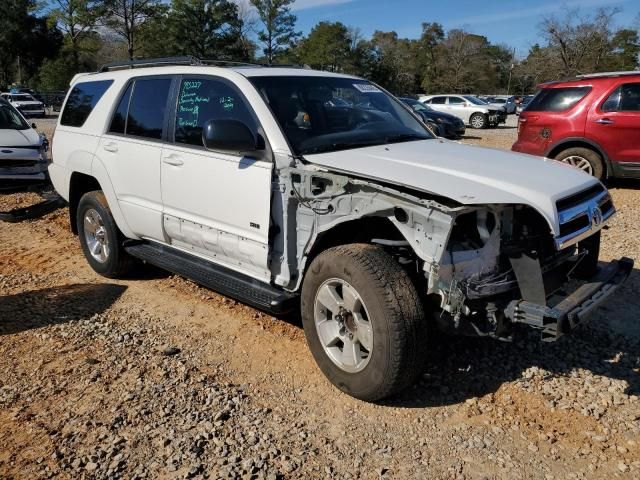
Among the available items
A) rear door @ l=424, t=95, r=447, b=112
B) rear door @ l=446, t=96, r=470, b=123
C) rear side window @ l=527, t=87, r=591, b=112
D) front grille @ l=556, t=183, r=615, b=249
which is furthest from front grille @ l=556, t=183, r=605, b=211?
rear door @ l=424, t=95, r=447, b=112

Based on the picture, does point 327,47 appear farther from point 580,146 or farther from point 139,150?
point 139,150

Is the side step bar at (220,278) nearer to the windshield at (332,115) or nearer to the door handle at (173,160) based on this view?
the door handle at (173,160)

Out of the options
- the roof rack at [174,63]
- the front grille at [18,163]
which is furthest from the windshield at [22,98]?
the roof rack at [174,63]

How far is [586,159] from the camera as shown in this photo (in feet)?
29.6

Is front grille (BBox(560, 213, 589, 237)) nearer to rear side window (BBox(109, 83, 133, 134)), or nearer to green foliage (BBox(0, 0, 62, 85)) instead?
rear side window (BBox(109, 83, 133, 134))

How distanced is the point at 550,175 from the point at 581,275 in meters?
0.70

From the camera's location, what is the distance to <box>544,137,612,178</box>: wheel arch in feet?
29.0

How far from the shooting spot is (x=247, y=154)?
148 inches

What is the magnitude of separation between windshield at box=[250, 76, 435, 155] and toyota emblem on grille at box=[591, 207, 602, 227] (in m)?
1.41

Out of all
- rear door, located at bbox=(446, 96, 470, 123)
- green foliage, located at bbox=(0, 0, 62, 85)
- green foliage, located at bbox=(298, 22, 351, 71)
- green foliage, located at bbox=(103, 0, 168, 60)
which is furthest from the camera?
green foliage, located at bbox=(298, 22, 351, 71)

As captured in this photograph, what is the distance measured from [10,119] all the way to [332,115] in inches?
347

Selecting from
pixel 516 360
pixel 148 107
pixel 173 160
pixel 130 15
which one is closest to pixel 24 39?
pixel 130 15

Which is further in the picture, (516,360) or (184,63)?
(184,63)

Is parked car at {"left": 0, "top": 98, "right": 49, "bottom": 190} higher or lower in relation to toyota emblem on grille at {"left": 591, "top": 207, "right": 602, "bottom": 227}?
lower
